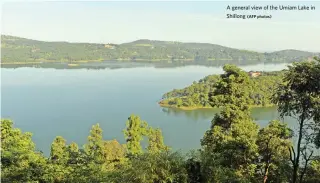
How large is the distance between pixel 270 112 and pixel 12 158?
47461 millimetres

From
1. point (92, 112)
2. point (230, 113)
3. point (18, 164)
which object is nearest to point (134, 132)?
point (230, 113)

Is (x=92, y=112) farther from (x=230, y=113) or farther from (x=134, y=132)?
(x=230, y=113)

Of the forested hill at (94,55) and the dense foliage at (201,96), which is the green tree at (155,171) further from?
the forested hill at (94,55)

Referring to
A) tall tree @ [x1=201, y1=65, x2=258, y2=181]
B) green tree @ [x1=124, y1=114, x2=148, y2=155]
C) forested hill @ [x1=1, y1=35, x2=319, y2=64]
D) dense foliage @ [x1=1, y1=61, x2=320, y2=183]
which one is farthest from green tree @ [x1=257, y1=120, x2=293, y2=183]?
forested hill @ [x1=1, y1=35, x2=319, y2=64]

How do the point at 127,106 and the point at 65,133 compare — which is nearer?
the point at 65,133

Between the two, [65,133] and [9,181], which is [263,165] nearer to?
[9,181]

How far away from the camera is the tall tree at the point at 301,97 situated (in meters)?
6.31

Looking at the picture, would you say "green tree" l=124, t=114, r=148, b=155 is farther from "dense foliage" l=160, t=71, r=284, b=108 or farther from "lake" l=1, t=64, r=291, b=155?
"dense foliage" l=160, t=71, r=284, b=108

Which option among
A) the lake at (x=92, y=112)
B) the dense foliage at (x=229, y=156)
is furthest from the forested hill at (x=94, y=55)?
the dense foliage at (x=229, y=156)

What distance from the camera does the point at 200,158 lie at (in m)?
7.52

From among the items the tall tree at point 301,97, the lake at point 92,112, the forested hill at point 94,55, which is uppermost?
the forested hill at point 94,55

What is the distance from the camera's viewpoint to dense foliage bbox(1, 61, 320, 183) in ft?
21.4

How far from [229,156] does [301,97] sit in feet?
13.4

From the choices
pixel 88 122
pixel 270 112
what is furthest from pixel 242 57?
pixel 88 122
